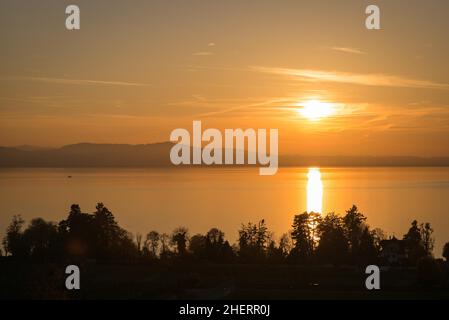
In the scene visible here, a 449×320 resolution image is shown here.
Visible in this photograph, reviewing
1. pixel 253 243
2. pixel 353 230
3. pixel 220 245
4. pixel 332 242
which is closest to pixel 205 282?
pixel 220 245

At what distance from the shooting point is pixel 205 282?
2009 centimetres

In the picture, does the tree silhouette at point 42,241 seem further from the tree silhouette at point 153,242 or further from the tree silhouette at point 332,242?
the tree silhouette at point 332,242

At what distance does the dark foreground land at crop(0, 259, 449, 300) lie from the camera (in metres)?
18.0

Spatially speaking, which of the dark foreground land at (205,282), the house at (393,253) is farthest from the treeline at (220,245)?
the dark foreground land at (205,282)

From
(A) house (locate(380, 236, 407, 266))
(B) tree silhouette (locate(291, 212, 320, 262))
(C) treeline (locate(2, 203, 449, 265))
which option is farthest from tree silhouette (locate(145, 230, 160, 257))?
(A) house (locate(380, 236, 407, 266))

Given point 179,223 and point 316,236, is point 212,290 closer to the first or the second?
point 316,236

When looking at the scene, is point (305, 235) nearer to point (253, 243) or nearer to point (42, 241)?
point (253, 243)

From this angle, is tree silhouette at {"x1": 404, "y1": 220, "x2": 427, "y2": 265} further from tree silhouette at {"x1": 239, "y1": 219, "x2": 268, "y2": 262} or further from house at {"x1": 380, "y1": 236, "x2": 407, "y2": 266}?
tree silhouette at {"x1": 239, "y1": 219, "x2": 268, "y2": 262}

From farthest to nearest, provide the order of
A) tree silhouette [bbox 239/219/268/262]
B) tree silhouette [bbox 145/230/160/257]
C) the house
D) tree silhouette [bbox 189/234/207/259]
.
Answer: tree silhouette [bbox 145/230/160/257], tree silhouette [bbox 239/219/268/262], tree silhouette [bbox 189/234/207/259], the house

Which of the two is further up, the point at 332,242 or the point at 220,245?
the point at 332,242
